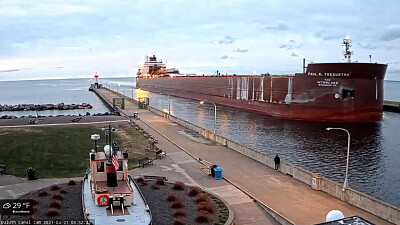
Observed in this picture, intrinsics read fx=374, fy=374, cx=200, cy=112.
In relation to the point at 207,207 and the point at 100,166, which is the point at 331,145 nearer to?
the point at 207,207

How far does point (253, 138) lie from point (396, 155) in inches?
533

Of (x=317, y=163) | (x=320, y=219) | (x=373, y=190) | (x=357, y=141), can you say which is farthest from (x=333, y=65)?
(x=320, y=219)

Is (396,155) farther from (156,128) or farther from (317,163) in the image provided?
(156,128)

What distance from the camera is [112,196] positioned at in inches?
541

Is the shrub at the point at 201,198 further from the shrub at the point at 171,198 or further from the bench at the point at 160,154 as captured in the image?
the bench at the point at 160,154

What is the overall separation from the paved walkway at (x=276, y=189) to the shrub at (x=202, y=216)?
3.22m

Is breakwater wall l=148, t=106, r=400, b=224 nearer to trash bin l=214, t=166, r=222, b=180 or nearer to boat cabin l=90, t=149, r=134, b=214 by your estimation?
trash bin l=214, t=166, r=222, b=180

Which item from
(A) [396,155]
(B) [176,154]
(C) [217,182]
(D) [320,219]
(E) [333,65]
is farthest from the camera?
(E) [333,65]

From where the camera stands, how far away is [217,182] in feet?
66.8

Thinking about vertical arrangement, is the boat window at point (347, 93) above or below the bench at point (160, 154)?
above

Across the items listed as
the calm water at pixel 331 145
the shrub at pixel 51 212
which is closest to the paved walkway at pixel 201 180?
the shrub at pixel 51 212

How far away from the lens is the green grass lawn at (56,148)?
23336mm

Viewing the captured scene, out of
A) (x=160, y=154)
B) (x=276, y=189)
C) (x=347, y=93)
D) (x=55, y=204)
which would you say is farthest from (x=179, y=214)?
(x=347, y=93)

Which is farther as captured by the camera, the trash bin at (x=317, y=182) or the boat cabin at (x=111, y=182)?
the trash bin at (x=317, y=182)
